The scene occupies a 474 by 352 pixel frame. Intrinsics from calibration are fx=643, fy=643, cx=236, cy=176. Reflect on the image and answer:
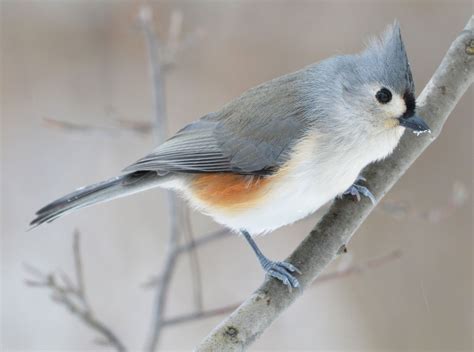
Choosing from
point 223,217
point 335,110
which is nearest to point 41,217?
point 223,217

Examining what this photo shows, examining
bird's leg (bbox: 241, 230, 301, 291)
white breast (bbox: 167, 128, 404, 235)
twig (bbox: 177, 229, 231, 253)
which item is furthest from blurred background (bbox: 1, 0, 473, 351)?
Answer: bird's leg (bbox: 241, 230, 301, 291)

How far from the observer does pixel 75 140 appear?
14.7ft

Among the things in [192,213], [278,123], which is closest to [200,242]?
[278,123]

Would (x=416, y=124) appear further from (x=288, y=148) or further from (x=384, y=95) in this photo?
(x=288, y=148)

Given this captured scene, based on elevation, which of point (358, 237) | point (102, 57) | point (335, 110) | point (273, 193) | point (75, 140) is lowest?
point (273, 193)

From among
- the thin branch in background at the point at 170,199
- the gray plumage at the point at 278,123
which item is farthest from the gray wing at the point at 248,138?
the thin branch in background at the point at 170,199

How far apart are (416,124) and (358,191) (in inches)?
11.1

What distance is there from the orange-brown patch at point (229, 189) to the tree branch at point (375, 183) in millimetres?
243

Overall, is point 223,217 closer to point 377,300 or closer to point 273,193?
point 273,193

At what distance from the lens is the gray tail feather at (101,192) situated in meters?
2.12

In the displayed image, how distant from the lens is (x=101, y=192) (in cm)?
220

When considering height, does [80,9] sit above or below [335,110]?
→ above

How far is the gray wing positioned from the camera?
212 cm

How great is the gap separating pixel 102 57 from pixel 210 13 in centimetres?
82
